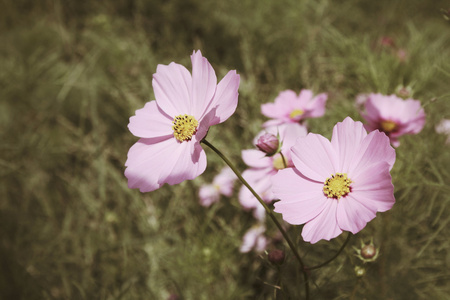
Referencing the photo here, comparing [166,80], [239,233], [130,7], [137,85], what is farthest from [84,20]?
[166,80]

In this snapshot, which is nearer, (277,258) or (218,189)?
(277,258)

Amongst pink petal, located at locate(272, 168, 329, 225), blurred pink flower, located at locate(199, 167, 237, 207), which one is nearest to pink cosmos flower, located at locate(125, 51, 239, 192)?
pink petal, located at locate(272, 168, 329, 225)

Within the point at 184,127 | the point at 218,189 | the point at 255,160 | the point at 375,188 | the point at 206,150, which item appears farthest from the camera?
the point at 206,150

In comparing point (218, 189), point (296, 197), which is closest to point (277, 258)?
point (296, 197)

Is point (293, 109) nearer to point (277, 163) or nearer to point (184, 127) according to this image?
point (277, 163)

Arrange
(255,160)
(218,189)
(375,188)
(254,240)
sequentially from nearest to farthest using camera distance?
1. (375,188)
2. (255,160)
3. (254,240)
4. (218,189)

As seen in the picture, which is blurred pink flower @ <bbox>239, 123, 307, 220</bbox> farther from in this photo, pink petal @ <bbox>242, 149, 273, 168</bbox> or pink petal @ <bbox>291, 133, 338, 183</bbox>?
pink petal @ <bbox>291, 133, 338, 183</bbox>

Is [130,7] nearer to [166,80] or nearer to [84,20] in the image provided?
[84,20]

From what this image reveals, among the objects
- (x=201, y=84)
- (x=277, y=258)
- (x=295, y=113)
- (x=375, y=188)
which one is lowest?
(x=277, y=258)
